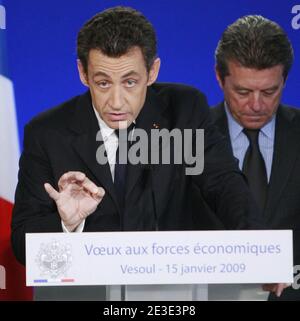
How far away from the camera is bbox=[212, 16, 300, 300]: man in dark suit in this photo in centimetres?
225

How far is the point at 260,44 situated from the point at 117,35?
48 cm

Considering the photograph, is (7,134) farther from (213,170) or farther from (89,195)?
(213,170)

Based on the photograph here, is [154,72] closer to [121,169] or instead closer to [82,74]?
[82,74]

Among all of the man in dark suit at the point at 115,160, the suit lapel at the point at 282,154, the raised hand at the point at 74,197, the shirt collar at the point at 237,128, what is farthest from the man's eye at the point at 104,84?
the suit lapel at the point at 282,154

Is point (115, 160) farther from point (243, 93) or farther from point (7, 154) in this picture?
point (243, 93)

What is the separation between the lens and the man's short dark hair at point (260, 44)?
2246 millimetres

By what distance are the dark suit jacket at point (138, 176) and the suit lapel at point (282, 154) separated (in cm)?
9

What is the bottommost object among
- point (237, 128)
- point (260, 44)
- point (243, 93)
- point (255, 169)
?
point (255, 169)

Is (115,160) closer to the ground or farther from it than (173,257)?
farther from it

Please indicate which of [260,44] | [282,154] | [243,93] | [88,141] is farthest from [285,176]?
[88,141]

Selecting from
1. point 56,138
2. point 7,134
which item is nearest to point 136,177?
point 56,138

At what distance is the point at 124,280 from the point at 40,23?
93 centimetres

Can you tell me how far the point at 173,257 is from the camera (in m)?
2.23

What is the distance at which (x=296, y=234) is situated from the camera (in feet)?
7.38
